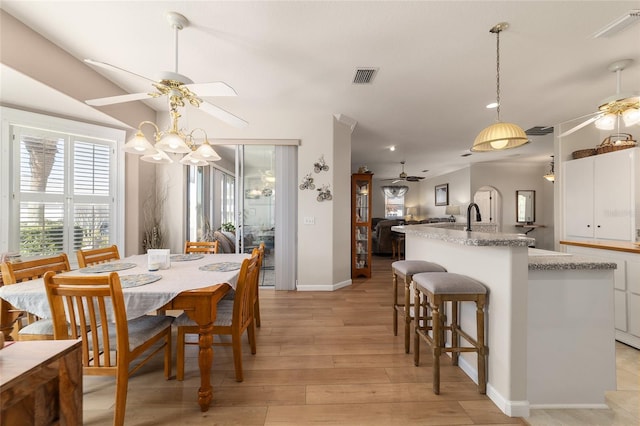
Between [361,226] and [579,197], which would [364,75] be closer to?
[361,226]

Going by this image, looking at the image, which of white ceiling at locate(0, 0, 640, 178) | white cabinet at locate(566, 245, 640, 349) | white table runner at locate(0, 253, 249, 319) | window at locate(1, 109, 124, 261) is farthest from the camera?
window at locate(1, 109, 124, 261)

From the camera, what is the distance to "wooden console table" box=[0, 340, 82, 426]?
66cm

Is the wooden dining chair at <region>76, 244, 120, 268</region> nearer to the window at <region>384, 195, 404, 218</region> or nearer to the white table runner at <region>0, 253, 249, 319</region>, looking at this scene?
the white table runner at <region>0, 253, 249, 319</region>

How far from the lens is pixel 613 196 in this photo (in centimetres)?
364

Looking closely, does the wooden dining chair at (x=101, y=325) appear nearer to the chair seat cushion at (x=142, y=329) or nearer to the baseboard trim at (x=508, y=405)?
the chair seat cushion at (x=142, y=329)

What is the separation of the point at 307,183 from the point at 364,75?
1.74 meters

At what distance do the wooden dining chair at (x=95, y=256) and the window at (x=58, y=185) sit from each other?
1066 mm

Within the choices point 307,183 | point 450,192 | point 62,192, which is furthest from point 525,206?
point 62,192

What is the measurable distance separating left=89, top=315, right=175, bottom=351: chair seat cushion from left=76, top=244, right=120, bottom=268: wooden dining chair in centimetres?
95

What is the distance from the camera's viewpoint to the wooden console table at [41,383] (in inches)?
25.9

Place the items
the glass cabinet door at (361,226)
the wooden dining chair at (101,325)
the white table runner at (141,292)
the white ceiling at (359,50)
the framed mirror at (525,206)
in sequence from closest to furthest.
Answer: the wooden dining chair at (101,325), the white table runner at (141,292), the white ceiling at (359,50), the glass cabinet door at (361,226), the framed mirror at (525,206)

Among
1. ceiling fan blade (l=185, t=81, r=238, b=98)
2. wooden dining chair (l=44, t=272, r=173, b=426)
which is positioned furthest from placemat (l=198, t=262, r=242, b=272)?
ceiling fan blade (l=185, t=81, r=238, b=98)

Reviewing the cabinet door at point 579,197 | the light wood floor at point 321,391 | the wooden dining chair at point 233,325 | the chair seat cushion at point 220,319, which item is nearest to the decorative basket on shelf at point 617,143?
the cabinet door at point 579,197

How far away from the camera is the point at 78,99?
2.75 m
